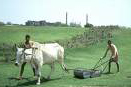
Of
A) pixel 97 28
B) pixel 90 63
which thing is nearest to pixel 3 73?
pixel 90 63

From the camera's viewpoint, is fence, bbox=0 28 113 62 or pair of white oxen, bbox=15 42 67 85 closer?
pair of white oxen, bbox=15 42 67 85

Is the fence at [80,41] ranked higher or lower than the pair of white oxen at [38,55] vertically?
lower

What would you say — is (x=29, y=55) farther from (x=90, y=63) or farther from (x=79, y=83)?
(x=90, y=63)

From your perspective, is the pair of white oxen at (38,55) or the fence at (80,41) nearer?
the pair of white oxen at (38,55)

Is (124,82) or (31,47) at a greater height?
(31,47)

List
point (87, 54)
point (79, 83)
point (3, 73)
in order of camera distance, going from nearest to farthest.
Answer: point (79, 83), point (3, 73), point (87, 54)

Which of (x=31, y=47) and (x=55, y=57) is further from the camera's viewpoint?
(x=55, y=57)

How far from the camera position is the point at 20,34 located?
147 ft

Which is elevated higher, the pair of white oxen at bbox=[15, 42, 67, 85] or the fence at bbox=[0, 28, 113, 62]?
the pair of white oxen at bbox=[15, 42, 67, 85]

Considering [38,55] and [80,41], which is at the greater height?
[38,55]

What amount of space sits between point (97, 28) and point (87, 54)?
1148cm

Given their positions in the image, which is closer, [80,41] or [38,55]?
[38,55]

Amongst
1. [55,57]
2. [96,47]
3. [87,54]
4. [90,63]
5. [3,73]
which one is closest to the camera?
[55,57]

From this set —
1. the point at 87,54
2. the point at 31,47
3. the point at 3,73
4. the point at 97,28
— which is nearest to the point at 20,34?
the point at 97,28
